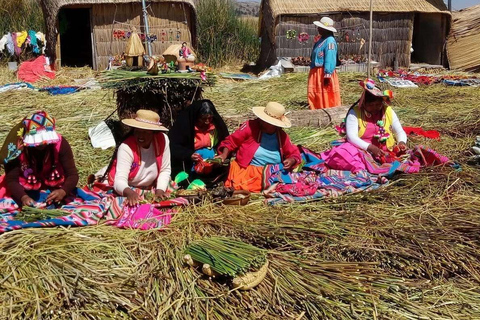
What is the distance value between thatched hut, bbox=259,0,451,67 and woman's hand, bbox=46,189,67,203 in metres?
10.7

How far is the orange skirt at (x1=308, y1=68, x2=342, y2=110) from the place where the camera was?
25.0 feet

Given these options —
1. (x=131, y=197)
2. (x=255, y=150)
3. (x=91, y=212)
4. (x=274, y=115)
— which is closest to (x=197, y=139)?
(x=255, y=150)

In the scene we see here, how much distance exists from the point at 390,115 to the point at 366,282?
7.71 ft

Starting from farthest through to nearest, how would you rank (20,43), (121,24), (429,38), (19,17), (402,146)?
(19,17) → (429,38) → (121,24) → (20,43) → (402,146)

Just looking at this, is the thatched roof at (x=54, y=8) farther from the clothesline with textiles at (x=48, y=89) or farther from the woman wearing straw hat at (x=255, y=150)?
the woman wearing straw hat at (x=255, y=150)

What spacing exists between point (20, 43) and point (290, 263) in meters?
12.1

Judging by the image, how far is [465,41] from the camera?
13.8 metres

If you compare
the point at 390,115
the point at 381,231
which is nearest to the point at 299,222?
the point at 381,231

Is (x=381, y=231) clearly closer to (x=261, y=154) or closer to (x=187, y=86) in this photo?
(x=261, y=154)

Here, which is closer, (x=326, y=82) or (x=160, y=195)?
(x=160, y=195)

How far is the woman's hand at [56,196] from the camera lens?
11.7 feet

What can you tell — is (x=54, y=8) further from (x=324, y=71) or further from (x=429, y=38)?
(x=429, y=38)

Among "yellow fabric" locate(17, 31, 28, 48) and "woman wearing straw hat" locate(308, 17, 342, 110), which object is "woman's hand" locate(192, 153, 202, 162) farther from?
"yellow fabric" locate(17, 31, 28, 48)

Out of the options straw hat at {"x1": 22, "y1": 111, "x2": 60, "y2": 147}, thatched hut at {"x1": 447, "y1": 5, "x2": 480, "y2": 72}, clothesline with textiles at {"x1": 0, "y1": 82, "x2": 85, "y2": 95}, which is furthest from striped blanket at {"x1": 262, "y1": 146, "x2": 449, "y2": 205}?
thatched hut at {"x1": 447, "y1": 5, "x2": 480, "y2": 72}
